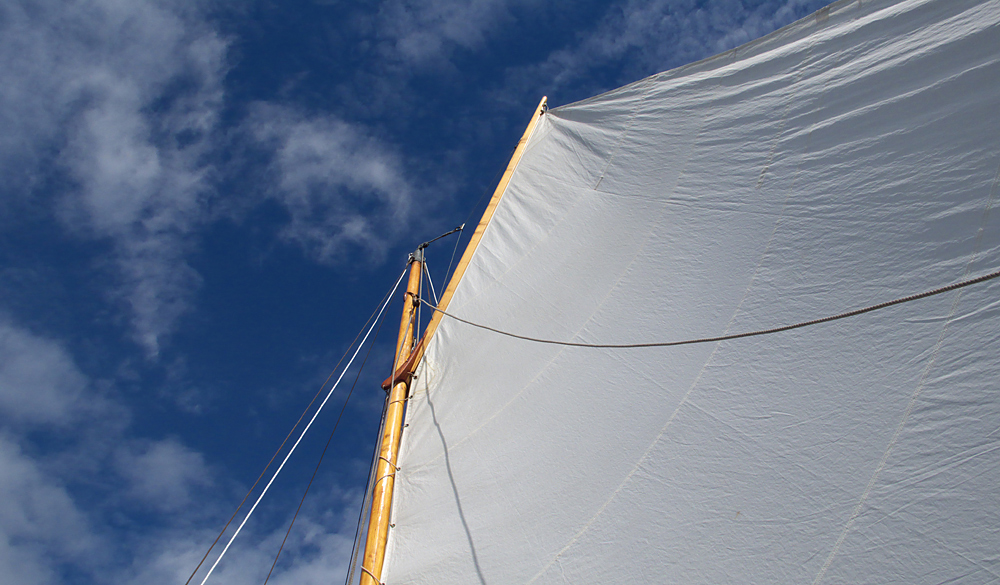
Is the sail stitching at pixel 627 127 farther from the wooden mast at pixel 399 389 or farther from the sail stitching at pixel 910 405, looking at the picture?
the sail stitching at pixel 910 405

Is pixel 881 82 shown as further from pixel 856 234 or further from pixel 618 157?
pixel 618 157

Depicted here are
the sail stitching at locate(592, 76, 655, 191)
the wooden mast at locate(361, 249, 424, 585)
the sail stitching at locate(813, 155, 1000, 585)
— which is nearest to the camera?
the sail stitching at locate(813, 155, 1000, 585)

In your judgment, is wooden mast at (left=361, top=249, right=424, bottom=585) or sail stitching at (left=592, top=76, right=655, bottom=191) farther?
sail stitching at (left=592, top=76, right=655, bottom=191)

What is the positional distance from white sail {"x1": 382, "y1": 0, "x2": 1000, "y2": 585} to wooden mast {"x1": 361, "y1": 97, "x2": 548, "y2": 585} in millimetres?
97

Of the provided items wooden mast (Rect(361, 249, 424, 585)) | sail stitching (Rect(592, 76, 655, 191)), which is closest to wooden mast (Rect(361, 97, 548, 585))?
wooden mast (Rect(361, 249, 424, 585))

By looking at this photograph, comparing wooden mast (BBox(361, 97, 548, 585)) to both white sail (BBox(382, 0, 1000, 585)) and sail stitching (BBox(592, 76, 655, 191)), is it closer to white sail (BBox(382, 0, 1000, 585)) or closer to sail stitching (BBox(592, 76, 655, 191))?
white sail (BBox(382, 0, 1000, 585))

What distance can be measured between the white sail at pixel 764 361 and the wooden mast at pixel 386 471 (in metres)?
0.09

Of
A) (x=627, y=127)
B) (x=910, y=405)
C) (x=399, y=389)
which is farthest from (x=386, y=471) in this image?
(x=627, y=127)

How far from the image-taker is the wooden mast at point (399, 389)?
3.29m

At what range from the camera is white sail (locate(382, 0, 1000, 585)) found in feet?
6.65

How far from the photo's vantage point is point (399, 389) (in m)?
4.52

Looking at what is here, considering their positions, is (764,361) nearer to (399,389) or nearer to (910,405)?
(910,405)

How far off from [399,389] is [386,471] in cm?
85

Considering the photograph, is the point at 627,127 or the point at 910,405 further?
the point at 627,127
